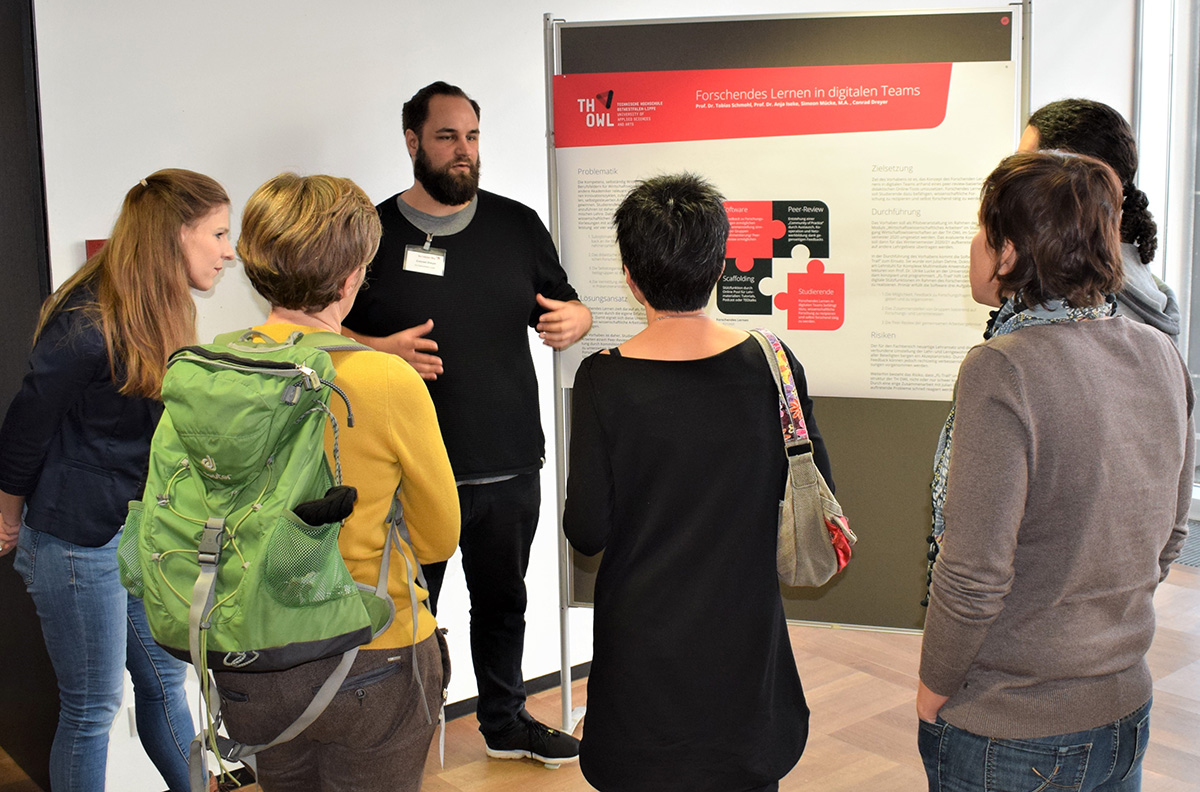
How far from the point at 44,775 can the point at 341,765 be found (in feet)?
5.76

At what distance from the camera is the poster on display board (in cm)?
260

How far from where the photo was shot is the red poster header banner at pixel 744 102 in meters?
2.61

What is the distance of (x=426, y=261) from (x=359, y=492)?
1.25m

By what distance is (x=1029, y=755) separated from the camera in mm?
1304

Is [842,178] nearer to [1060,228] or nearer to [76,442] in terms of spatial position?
[1060,228]

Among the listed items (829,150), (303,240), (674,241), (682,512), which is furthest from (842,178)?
(303,240)

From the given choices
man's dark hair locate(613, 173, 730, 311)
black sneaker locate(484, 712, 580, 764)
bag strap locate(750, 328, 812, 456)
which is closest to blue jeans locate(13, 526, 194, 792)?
black sneaker locate(484, 712, 580, 764)

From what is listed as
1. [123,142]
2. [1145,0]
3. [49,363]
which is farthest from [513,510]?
[1145,0]

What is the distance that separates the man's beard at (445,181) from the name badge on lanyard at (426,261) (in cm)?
15

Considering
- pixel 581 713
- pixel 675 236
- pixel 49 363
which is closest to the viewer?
pixel 675 236

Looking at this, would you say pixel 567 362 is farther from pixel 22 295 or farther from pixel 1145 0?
pixel 1145 0

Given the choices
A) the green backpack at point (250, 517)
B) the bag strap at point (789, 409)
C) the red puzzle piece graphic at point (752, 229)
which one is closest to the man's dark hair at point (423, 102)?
the red puzzle piece graphic at point (752, 229)

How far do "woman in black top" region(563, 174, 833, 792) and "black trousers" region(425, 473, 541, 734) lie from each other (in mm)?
1161

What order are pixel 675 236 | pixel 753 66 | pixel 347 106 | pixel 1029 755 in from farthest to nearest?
1. pixel 347 106
2. pixel 753 66
3. pixel 675 236
4. pixel 1029 755
